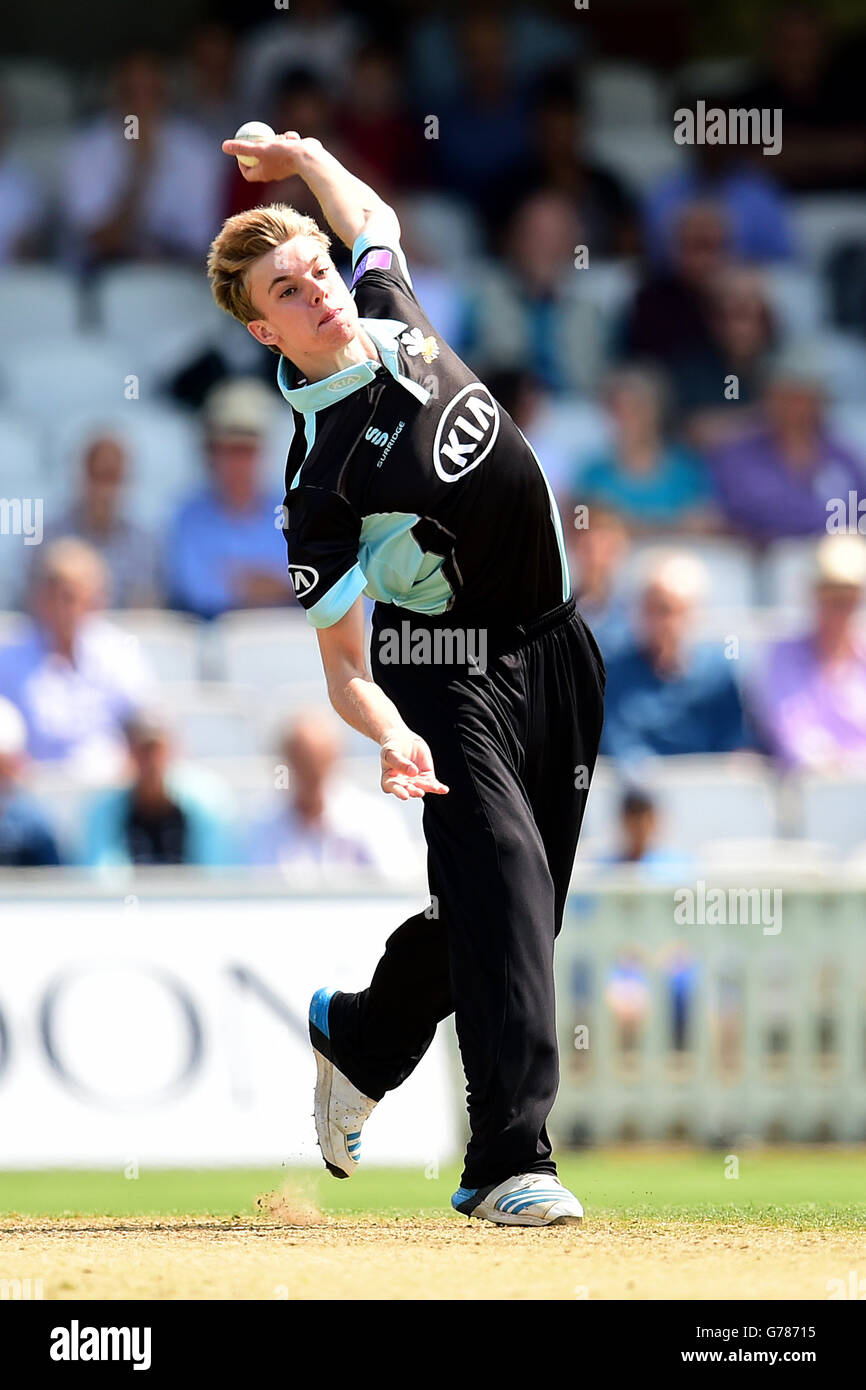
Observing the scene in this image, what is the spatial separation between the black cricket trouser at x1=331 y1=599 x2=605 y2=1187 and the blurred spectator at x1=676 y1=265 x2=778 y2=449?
568 cm

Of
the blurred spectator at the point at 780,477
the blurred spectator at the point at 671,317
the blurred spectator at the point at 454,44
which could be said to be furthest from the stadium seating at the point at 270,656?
the blurred spectator at the point at 454,44

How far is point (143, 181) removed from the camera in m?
11.2

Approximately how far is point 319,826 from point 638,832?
1.23m

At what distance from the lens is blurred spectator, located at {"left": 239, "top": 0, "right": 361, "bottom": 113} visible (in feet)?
38.0

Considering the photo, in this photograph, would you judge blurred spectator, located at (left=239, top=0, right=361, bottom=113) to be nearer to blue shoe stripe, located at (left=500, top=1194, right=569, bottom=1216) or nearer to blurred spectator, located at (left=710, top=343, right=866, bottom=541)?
blurred spectator, located at (left=710, top=343, right=866, bottom=541)

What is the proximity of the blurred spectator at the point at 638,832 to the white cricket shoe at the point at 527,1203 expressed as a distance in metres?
3.47

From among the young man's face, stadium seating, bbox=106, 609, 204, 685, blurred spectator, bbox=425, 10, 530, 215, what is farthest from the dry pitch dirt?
blurred spectator, bbox=425, 10, 530, 215

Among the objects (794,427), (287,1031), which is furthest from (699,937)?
(794,427)

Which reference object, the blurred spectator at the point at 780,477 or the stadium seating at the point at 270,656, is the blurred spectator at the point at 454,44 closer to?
the blurred spectator at the point at 780,477

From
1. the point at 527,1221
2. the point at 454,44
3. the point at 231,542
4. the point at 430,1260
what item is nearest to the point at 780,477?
the point at 231,542

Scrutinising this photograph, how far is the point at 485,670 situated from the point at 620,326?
20.3 ft

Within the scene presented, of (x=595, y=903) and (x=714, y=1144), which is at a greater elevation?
(x=595, y=903)

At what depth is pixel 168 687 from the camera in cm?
924

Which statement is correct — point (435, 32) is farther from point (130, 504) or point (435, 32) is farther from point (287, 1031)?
point (287, 1031)
